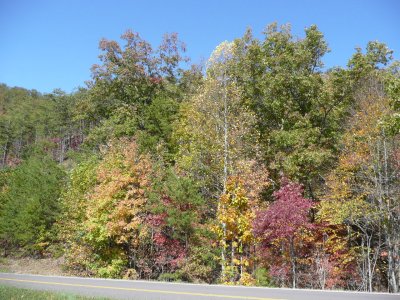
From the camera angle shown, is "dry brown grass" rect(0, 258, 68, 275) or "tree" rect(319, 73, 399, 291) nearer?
"tree" rect(319, 73, 399, 291)

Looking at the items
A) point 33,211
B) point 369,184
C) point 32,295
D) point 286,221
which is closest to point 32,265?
point 33,211

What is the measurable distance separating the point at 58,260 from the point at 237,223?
16.8 m

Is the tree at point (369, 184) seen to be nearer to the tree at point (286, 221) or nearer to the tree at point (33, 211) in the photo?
the tree at point (286, 221)

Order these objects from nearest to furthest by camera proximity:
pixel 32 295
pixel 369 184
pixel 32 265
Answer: pixel 32 295, pixel 369 184, pixel 32 265

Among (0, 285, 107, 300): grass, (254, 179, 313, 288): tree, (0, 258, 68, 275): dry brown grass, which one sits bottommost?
(0, 258, 68, 275): dry brown grass

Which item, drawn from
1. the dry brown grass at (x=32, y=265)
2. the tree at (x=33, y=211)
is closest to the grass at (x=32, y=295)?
the dry brown grass at (x=32, y=265)

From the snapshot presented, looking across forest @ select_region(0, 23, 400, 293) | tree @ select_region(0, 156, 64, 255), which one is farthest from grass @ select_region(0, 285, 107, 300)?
→ tree @ select_region(0, 156, 64, 255)

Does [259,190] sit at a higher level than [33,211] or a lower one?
higher

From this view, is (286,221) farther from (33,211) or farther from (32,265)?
(33,211)

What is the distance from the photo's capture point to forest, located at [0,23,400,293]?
1695cm

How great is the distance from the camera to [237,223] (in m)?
17.1

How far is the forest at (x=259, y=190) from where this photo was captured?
667 inches

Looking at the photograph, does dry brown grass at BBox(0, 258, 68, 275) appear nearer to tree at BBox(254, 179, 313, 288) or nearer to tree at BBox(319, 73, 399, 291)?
tree at BBox(254, 179, 313, 288)

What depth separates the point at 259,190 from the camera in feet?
65.2
